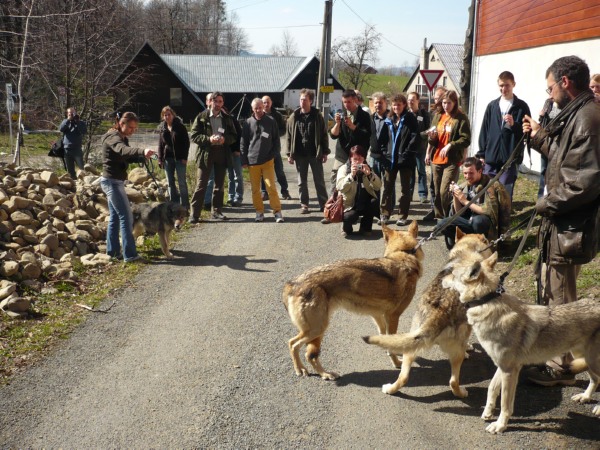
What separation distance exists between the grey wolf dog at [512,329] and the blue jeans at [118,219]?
220 inches

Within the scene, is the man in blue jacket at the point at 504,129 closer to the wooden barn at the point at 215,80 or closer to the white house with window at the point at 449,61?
the wooden barn at the point at 215,80

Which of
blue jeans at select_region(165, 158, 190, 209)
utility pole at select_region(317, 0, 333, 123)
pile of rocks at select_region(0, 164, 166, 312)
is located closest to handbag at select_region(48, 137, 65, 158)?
pile of rocks at select_region(0, 164, 166, 312)

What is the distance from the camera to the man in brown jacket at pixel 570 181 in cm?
385

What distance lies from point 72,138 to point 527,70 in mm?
12084

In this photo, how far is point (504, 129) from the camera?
7.80 m

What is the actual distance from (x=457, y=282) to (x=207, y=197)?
828cm

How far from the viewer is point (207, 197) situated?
11477 mm

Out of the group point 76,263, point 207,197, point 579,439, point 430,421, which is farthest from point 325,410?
point 207,197

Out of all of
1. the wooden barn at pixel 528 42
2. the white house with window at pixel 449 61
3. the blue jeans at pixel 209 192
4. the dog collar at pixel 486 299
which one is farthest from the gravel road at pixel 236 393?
the white house with window at pixel 449 61

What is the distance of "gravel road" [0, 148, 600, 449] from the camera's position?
3.97 m

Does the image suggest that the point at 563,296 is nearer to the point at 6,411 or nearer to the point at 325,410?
the point at 325,410

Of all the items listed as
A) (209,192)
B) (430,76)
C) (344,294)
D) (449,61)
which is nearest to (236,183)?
(209,192)

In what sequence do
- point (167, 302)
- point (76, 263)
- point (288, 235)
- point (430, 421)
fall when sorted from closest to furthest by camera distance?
point (430, 421) → point (167, 302) → point (76, 263) → point (288, 235)

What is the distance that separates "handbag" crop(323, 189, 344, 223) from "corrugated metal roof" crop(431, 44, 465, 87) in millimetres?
41004
